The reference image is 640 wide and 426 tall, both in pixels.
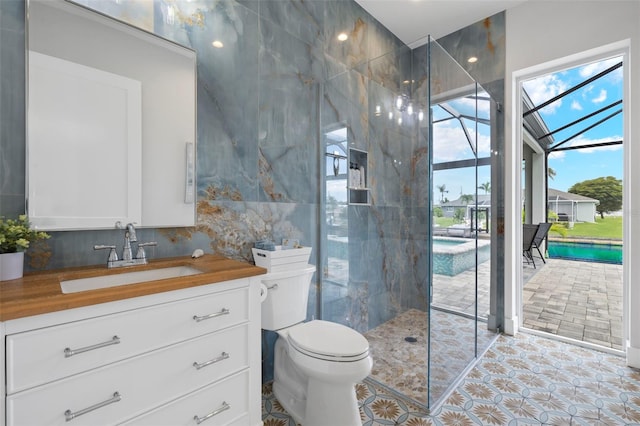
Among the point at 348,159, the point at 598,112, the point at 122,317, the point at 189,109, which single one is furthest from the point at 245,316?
the point at 598,112

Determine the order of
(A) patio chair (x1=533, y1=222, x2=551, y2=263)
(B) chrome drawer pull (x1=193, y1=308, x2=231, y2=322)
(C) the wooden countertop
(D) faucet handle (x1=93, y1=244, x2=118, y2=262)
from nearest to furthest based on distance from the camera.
Answer: (C) the wooden countertop
(B) chrome drawer pull (x1=193, y1=308, x2=231, y2=322)
(D) faucet handle (x1=93, y1=244, x2=118, y2=262)
(A) patio chair (x1=533, y1=222, x2=551, y2=263)

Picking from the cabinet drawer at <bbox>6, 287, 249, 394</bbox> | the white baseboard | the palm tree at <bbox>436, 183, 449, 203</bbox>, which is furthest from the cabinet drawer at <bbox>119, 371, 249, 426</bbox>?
the white baseboard

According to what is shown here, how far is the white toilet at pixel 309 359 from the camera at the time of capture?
4.72ft

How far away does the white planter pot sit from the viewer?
3.45 ft

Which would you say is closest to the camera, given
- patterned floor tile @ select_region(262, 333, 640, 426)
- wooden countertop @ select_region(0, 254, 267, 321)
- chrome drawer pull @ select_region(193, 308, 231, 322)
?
wooden countertop @ select_region(0, 254, 267, 321)

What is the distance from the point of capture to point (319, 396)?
153 centimetres

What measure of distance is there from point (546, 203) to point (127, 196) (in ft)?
10.5

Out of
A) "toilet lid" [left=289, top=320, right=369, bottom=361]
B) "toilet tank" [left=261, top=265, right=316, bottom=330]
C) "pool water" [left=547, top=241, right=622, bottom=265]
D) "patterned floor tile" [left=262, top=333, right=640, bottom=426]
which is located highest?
"pool water" [left=547, top=241, right=622, bottom=265]

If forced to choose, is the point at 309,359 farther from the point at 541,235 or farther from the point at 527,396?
the point at 541,235

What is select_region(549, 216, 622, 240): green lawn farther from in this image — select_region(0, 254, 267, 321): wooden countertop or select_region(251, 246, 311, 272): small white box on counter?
select_region(0, 254, 267, 321): wooden countertop

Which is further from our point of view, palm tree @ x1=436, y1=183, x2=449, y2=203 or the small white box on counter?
palm tree @ x1=436, y1=183, x2=449, y2=203

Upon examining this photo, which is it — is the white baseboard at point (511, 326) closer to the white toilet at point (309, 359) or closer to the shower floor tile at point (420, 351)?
the shower floor tile at point (420, 351)

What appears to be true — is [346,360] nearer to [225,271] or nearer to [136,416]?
[225,271]

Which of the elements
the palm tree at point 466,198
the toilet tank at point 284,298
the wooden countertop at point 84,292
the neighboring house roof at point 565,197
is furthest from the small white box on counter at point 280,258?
the neighboring house roof at point 565,197
